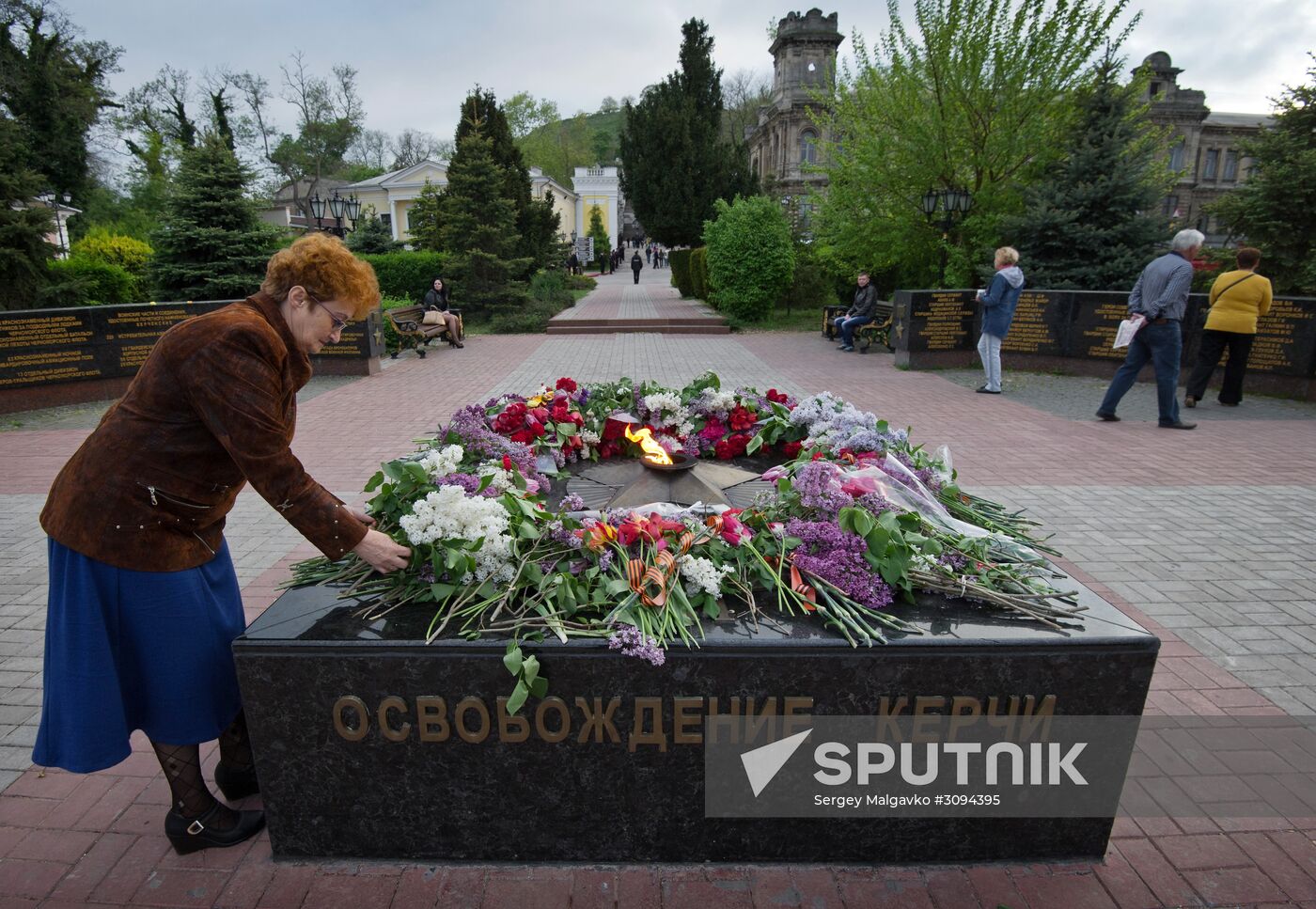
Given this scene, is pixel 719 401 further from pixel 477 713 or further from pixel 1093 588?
pixel 477 713

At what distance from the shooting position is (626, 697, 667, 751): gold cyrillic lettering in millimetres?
2123

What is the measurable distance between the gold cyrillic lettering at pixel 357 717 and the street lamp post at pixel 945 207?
14155mm

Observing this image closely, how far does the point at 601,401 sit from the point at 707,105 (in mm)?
30210

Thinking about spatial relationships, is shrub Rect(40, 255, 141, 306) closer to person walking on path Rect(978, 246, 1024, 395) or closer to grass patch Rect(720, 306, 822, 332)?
grass patch Rect(720, 306, 822, 332)

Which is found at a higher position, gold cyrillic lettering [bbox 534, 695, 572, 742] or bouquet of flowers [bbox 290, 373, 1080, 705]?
bouquet of flowers [bbox 290, 373, 1080, 705]

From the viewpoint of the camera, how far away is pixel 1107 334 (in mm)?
11617

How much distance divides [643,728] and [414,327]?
1447cm

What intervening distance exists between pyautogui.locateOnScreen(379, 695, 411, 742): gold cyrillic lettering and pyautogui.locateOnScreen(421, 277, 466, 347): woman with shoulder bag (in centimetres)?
1448

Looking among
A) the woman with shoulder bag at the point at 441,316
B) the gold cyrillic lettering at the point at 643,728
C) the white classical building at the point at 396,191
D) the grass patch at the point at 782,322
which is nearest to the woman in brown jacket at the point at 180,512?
the gold cyrillic lettering at the point at 643,728

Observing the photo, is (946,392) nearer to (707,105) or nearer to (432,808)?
(432,808)

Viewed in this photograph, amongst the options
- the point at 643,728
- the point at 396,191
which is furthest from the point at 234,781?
the point at 396,191

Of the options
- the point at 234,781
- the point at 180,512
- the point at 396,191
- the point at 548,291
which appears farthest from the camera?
the point at 396,191

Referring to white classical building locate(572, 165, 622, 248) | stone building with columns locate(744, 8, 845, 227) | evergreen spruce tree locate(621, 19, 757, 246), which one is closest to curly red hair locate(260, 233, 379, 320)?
evergreen spruce tree locate(621, 19, 757, 246)

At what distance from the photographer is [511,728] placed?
2.15m
